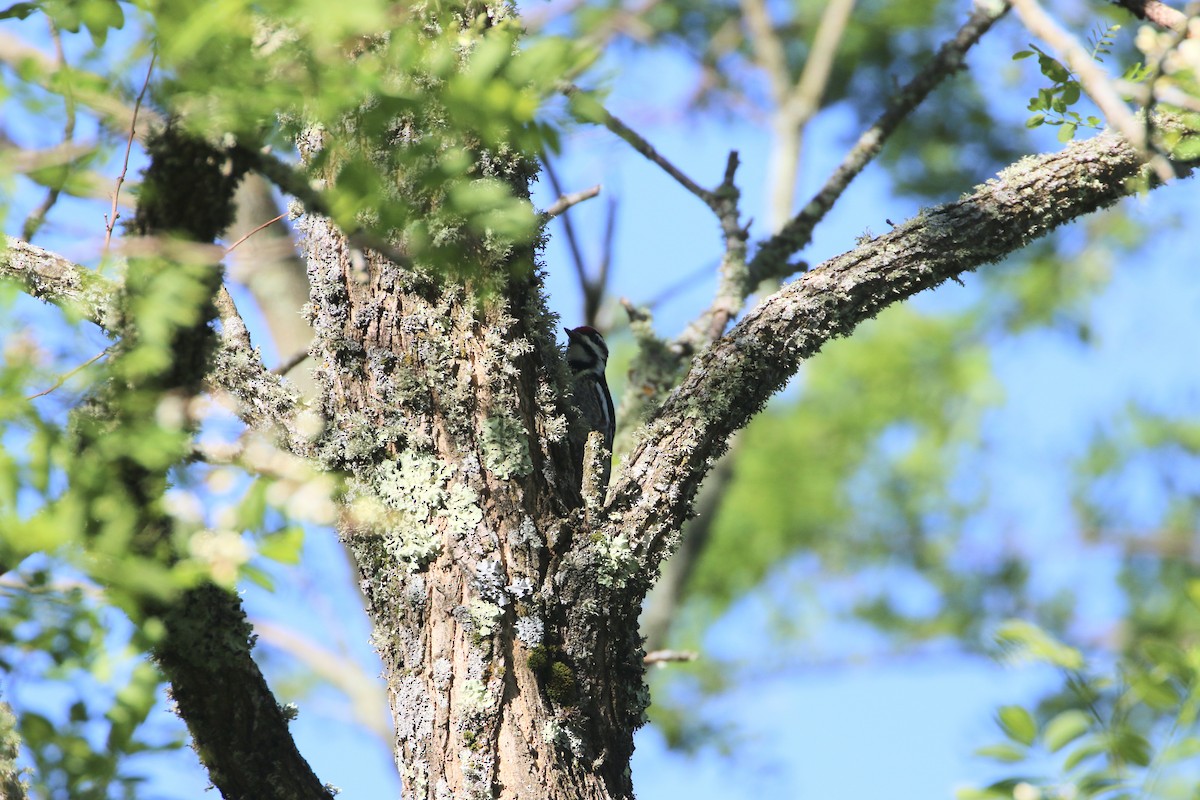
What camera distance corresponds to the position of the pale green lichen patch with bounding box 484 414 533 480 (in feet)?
8.02

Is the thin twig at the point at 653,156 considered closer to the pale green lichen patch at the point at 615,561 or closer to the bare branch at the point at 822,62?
the pale green lichen patch at the point at 615,561

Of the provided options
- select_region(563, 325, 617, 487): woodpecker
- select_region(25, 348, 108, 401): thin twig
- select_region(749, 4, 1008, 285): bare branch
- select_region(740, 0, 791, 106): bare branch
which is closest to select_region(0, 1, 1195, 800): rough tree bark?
select_region(25, 348, 108, 401): thin twig

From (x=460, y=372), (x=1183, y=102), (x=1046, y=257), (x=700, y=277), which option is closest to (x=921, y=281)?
(x=1183, y=102)

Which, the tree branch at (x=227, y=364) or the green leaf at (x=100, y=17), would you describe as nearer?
the green leaf at (x=100, y=17)

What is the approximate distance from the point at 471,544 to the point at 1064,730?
3.96 ft

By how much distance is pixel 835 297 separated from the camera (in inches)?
101

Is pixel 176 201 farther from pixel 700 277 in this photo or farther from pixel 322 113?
pixel 700 277

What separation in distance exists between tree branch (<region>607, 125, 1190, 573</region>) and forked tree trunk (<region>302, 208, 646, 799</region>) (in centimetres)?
21

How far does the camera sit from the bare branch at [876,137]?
3.94 metres

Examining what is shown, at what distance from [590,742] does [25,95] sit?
1.60 m

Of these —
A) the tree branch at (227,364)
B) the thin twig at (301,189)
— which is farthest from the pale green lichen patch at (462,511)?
the thin twig at (301,189)

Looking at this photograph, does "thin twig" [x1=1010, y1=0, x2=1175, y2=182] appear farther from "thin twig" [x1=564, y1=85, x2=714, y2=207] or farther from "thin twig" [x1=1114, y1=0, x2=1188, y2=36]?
"thin twig" [x1=564, y1=85, x2=714, y2=207]

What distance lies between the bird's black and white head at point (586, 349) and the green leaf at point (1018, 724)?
3.77 meters

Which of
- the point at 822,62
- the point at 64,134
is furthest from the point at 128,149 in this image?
the point at 822,62
